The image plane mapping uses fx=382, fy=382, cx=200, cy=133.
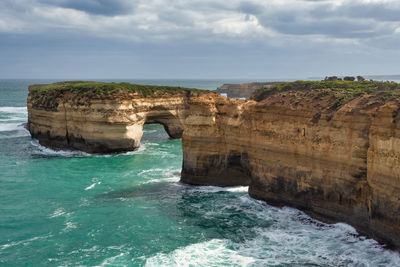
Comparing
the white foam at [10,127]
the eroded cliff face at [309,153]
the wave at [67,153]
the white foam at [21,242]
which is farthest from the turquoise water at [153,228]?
the white foam at [10,127]

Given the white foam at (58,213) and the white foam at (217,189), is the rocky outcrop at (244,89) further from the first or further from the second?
the white foam at (58,213)

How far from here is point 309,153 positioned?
20.8 meters

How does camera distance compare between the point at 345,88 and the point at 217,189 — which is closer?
the point at 217,189

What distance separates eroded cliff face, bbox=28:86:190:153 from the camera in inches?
1660

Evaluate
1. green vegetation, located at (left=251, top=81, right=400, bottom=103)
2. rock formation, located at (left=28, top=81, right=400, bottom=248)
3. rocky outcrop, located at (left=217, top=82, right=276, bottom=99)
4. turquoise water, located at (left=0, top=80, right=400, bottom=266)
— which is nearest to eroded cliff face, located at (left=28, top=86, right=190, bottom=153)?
turquoise water, located at (left=0, top=80, right=400, bottom=266)

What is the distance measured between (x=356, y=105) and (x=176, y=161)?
21580mm

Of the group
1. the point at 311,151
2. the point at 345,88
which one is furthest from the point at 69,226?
the point at 345,88

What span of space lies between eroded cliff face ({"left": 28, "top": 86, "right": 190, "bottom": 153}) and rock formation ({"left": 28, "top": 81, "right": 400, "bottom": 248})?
16346mm

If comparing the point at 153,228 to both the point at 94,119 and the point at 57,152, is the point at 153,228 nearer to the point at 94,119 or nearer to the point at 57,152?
the point at 94,119

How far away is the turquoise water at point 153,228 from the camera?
→ 55.4ft

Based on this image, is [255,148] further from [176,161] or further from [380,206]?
[176,161]

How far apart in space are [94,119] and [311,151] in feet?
91.6

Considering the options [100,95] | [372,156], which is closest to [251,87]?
[100,95]

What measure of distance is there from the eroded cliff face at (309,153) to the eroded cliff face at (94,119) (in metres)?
16.5
